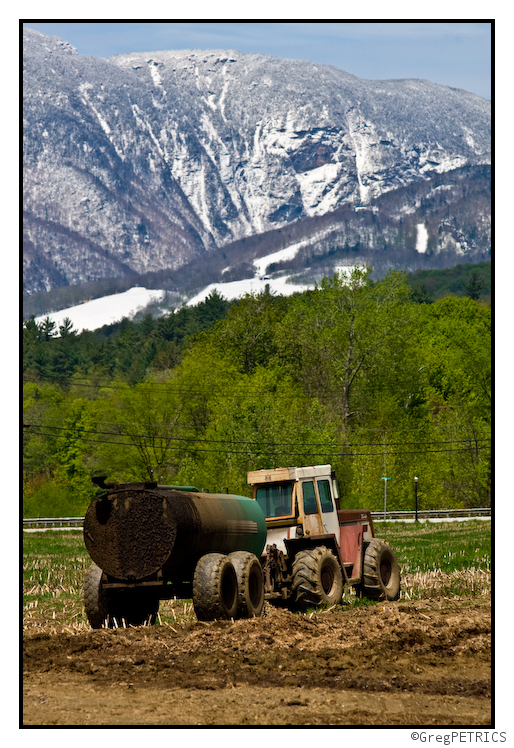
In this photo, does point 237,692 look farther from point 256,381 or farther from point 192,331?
point 192,331

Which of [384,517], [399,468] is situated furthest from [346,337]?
[384,517]

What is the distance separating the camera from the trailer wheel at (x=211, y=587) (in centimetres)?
1346

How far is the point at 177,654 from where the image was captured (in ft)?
38.3

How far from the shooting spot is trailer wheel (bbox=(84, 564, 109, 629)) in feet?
47.0

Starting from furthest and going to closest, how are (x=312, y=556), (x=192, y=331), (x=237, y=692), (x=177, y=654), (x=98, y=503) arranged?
(x=192, y=331), (x=312, y=556), (x=98, y=503), (x=177, y=654), (x=237, y=692)

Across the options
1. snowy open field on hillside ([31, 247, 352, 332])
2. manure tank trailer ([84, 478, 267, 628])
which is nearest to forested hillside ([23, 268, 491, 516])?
manure tank trailer ([84, 478, 267, 628])

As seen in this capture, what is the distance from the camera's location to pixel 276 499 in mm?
17453

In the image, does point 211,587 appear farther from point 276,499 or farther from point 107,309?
point 107,309

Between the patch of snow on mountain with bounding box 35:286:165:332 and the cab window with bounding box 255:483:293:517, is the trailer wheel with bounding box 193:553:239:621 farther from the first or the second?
the patch of snow on mountain with bounding box 35:286:165:332

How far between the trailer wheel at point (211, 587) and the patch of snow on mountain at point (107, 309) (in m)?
128

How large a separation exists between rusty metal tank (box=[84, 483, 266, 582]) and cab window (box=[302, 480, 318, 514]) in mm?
Answer: 3218

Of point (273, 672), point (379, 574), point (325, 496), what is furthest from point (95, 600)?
point (379, 574)

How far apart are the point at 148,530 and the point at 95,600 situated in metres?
1.96

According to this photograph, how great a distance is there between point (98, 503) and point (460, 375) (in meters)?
56.4
